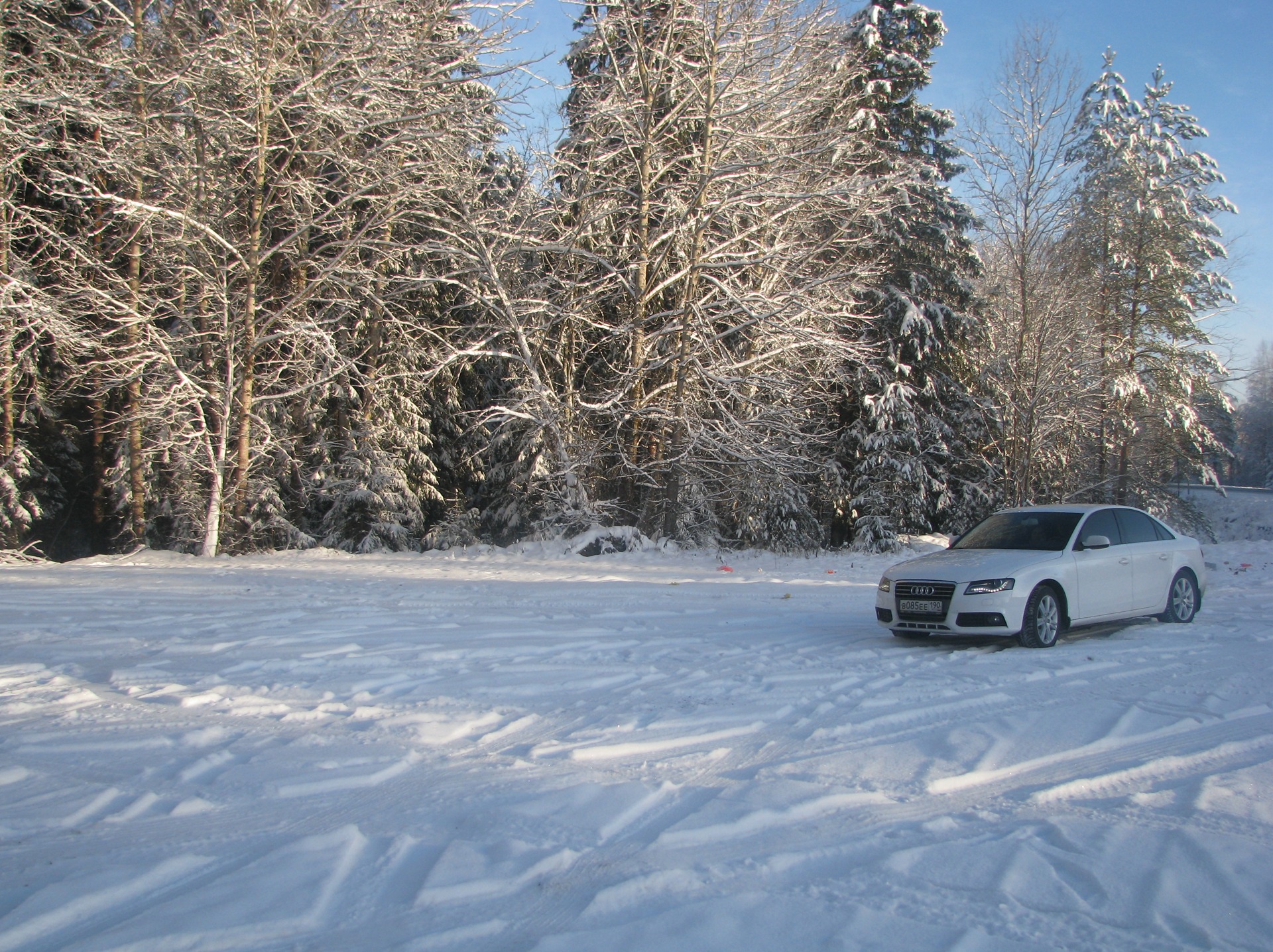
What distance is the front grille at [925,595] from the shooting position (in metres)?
8.25

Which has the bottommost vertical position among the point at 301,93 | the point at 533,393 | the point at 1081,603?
the point at 1081,603

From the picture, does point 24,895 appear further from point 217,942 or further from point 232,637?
point 232,637

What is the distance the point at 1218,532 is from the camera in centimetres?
3894

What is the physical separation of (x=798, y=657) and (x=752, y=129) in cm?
1494

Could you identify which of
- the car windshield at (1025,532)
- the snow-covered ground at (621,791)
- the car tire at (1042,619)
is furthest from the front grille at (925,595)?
the car windshield at (1025,532)

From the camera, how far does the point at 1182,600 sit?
32.2ft

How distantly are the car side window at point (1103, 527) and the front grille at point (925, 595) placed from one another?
184 cm

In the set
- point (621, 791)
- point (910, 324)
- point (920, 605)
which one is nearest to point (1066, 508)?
point (920, 605)

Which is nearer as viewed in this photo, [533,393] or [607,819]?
[607,819]

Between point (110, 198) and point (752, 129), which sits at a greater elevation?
point (752, 129)

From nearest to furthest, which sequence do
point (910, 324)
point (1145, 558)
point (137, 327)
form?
1. point (1145, 558)
2. point (137, 327)
3. point (910, 324)

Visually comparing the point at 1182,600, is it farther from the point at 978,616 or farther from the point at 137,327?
the point at 137,327

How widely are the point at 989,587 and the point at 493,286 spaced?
1430cm

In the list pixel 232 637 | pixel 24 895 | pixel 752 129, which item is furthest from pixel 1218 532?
pixel 24 895
